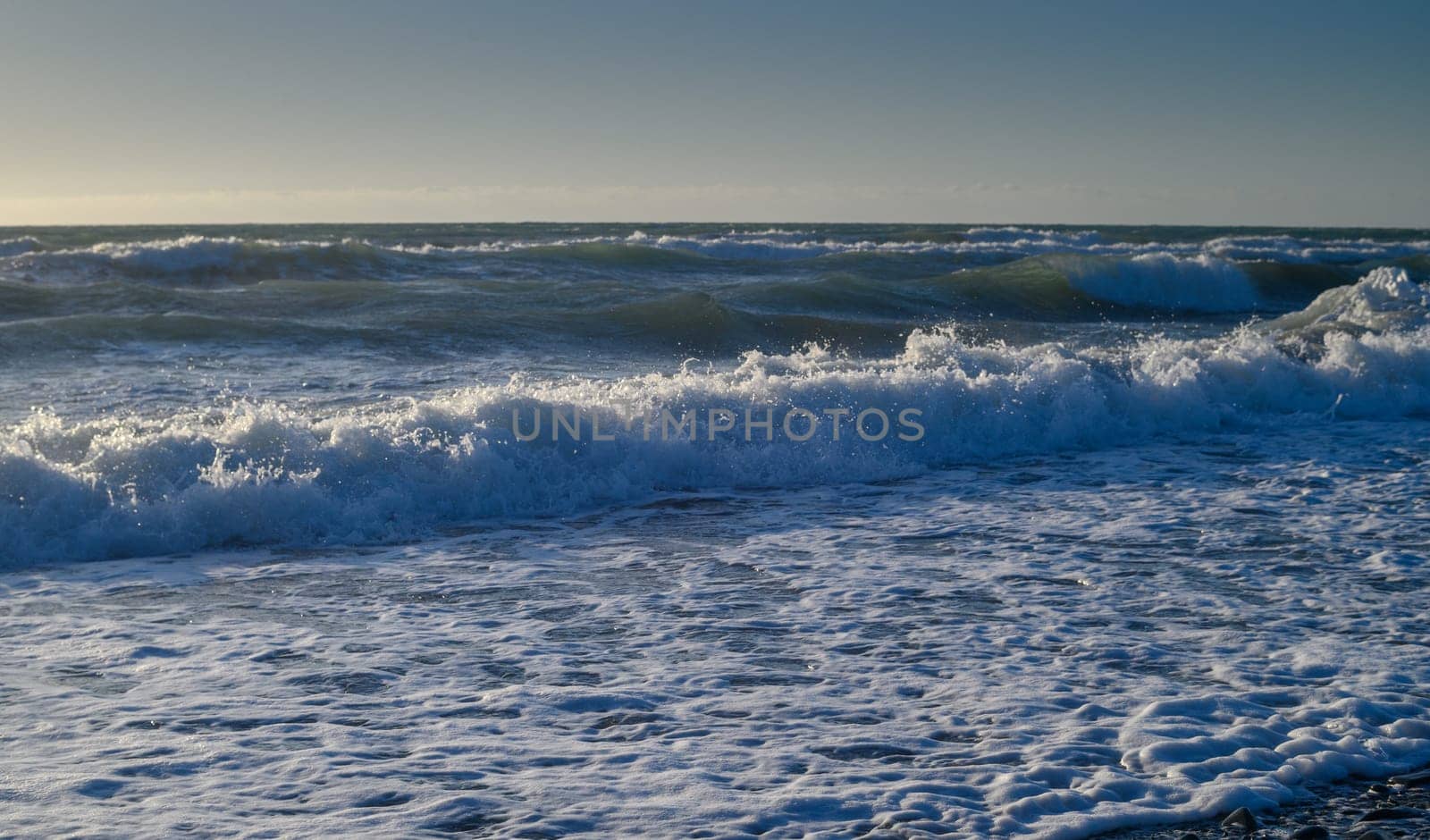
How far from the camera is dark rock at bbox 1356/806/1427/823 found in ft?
10.9

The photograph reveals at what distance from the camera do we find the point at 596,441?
27.9 feet

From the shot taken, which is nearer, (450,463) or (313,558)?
(313,558)

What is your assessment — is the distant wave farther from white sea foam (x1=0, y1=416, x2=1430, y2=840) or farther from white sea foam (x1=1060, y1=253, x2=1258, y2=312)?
white sea foam (x1=0, y1=416, x2=1430, y2=840)

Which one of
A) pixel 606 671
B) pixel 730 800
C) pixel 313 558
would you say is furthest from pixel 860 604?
pixel 313 558

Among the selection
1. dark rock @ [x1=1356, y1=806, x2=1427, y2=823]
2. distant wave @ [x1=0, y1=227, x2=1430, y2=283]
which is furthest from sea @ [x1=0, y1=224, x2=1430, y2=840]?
distant wave @ [x1=0, y1=227, x2=1430, y2=283]

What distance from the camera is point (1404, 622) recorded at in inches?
198

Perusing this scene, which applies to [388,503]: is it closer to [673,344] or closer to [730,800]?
[730,800]

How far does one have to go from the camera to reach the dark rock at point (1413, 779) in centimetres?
353

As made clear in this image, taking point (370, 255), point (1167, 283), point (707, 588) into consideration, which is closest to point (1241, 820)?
point (707, 588)

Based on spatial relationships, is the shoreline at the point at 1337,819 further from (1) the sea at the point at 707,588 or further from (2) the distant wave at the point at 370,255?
(2) the distant wave at the point at 370,255

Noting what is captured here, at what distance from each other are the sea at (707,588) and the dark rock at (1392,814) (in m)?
0.19

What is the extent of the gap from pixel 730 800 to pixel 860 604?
2.09 meters

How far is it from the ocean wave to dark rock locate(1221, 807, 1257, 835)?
4903mm

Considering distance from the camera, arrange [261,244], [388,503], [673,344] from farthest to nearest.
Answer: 1. [261,244]
2. [673,344]
3. [388,503]
